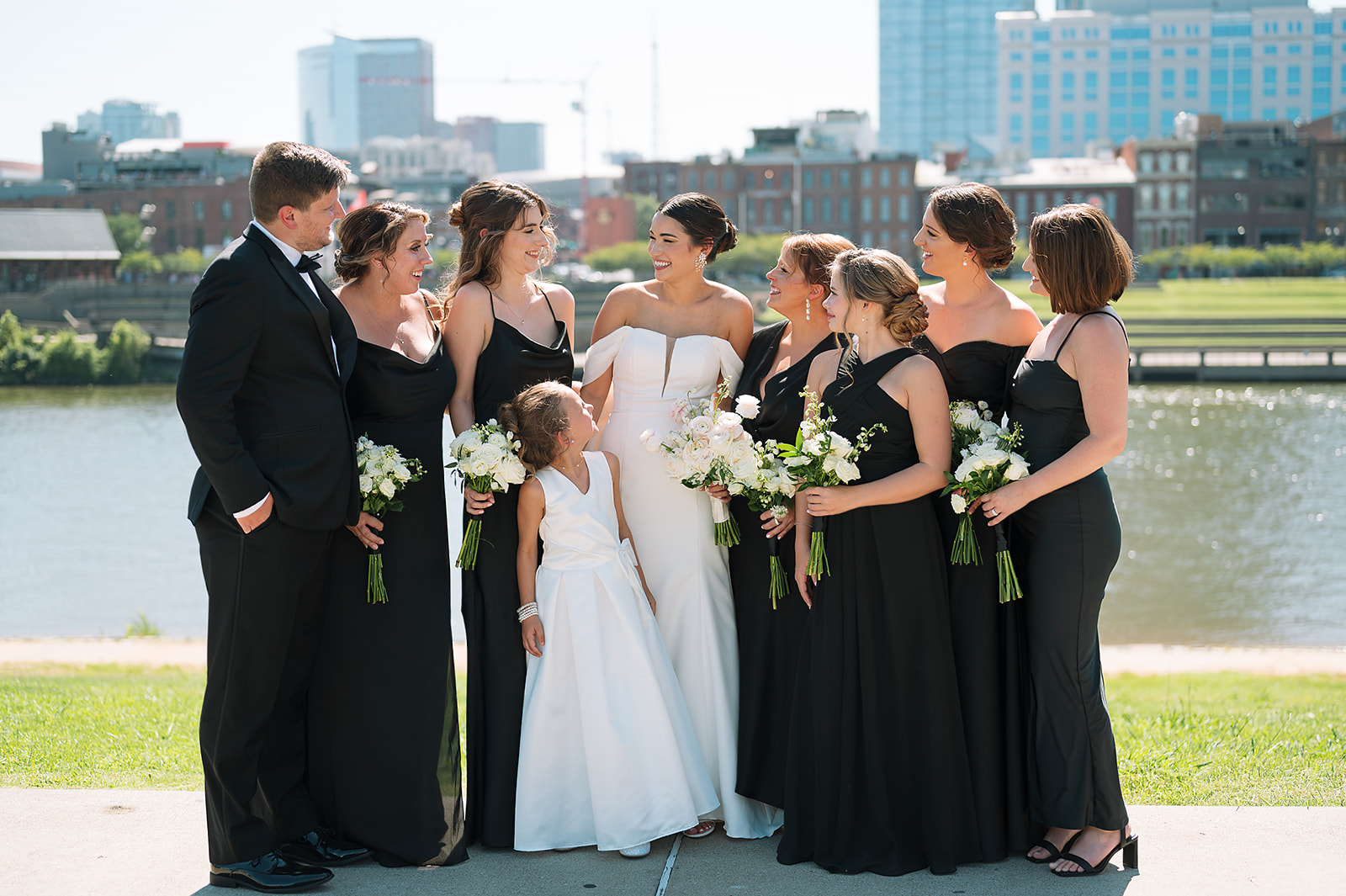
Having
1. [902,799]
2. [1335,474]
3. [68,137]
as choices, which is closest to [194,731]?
[902,799]

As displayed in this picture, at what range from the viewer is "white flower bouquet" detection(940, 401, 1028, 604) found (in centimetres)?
399

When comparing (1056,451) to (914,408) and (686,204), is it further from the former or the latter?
(686,204)

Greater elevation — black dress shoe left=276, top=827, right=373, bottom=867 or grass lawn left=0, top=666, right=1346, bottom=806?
black dress shoe left=276, top=827, right=373, bottom=867

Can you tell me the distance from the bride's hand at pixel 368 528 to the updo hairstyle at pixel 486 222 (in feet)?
3.39

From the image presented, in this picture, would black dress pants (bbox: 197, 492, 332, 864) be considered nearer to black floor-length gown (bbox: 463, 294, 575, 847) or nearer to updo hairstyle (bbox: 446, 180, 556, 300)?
black floor-length gown (bbox: 463, 294, 575, 847)

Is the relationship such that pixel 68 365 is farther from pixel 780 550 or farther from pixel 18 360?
pixel 780 550

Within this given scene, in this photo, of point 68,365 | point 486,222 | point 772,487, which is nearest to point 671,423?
point 772,487

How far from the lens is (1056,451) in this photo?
4145 millimetres

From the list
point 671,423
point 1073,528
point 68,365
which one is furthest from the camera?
point 68,365

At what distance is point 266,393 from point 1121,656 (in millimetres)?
11265

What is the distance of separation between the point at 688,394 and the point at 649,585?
2.69 feet

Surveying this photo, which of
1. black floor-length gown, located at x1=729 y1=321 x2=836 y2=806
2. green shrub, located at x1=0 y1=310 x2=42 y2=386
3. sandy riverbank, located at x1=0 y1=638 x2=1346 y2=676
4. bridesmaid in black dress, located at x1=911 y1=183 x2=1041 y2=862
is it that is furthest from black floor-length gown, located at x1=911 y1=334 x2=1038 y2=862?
green shrub, located at x1=0 y1=310 x2=42 y2=386

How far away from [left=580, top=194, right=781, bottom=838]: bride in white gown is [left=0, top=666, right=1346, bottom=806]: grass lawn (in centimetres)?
199

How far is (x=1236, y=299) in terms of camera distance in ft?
233
